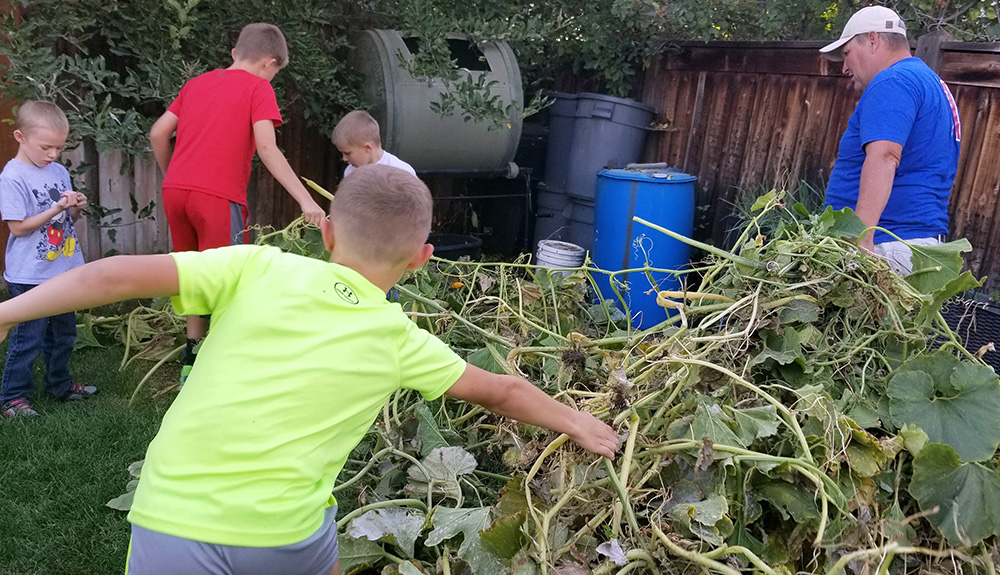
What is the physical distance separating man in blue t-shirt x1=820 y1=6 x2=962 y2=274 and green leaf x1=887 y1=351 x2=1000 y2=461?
23.7 inches

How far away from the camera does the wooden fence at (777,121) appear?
4453mm

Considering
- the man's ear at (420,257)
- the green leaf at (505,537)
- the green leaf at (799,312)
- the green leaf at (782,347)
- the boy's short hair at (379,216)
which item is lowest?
the green leaf at (505,537)

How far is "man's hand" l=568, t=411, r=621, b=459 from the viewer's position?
6.06 feet

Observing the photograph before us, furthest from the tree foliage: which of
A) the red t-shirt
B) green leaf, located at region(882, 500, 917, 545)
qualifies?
green leaf, located at region(882, 500, 917, 545)

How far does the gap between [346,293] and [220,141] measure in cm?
243

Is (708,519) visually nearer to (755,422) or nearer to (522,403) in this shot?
(755,422)

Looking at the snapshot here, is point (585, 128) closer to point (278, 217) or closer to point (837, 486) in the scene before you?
point (278, 217)

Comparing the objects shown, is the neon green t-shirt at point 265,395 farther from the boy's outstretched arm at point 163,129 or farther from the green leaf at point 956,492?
the boy's outstretched arm at point 163,129

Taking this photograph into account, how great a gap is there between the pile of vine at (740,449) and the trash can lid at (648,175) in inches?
104

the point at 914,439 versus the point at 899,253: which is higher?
the point at 899,253

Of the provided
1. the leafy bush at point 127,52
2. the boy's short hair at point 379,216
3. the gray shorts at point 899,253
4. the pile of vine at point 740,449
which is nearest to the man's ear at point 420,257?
the boy's short hair at point 379,216

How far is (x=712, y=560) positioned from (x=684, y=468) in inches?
12.1

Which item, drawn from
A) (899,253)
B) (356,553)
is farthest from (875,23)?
(356,553)

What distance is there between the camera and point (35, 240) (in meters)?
3.36
